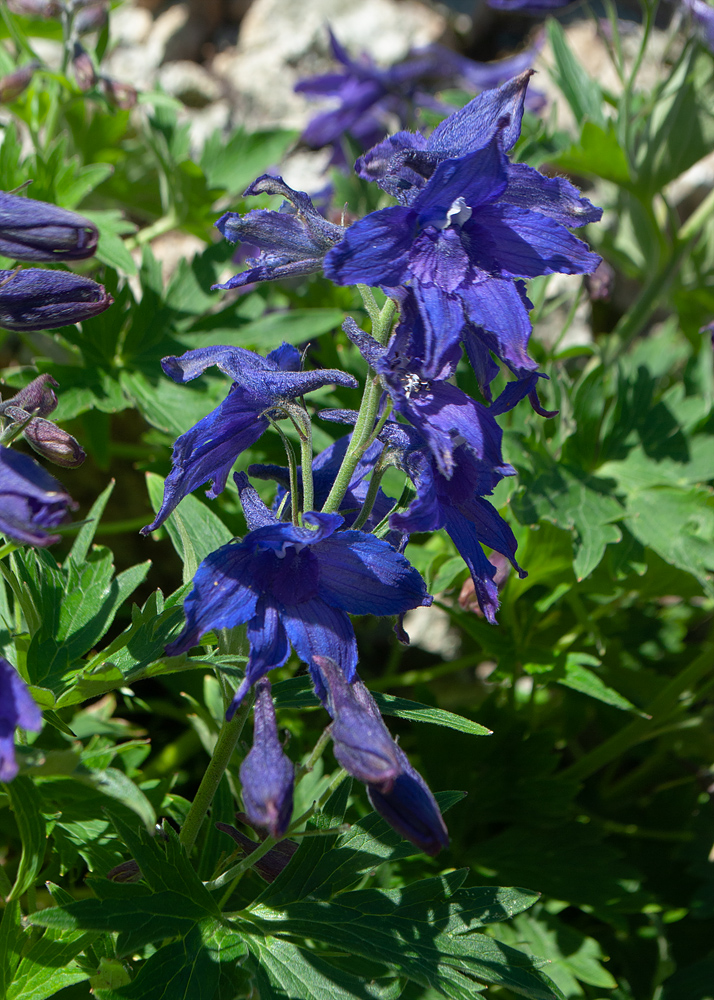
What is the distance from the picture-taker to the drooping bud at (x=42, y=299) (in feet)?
4.08

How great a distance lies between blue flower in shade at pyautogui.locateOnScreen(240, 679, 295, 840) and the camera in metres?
1.00

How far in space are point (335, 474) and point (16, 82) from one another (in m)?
1.76

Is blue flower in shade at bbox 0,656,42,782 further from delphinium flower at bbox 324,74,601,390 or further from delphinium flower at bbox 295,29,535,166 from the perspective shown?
delphinium flower at bbox 295,29,535,166

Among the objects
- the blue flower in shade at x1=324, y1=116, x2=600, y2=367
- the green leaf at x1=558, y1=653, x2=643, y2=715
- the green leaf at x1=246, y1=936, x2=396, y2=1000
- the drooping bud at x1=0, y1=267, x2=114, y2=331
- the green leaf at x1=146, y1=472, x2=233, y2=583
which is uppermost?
the blue flower in shade at x1=324, y1=116, x2=600, y2=367

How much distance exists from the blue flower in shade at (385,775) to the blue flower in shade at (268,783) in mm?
74

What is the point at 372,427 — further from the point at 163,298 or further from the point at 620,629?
the point at 620,629

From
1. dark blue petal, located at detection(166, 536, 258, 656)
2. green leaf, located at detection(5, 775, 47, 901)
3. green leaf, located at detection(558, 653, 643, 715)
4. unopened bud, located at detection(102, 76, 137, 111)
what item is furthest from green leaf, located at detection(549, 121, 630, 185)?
green leaf, located at detection(5, 775, 47, 901)

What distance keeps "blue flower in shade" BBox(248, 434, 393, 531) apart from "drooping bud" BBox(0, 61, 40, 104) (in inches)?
64.2

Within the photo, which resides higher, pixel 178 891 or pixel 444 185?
pixel 444 185

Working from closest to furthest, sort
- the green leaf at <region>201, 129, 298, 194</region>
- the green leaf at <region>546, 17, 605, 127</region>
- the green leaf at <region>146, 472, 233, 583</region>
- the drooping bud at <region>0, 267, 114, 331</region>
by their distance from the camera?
the drooping bud at <region>0, 267, 114, 331</region> → the green leaf at <region>146, 472, 233, 583</region> → the green leaf at <region>201, 129, 298, 194</region> → the green leaf at <region>546, 17, 605, 127</region>

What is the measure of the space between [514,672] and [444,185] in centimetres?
124

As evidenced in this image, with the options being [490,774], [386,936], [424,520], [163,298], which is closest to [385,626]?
[490,774]

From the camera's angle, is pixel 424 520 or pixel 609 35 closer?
pixel 424 520

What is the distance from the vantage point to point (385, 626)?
306 centimetres
